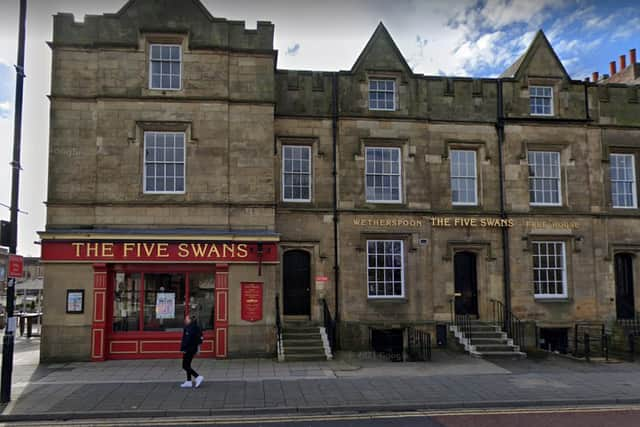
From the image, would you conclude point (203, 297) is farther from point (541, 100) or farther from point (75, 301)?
point (541, 100)

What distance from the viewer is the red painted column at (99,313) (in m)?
15.3

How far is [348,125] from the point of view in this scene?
1873cm

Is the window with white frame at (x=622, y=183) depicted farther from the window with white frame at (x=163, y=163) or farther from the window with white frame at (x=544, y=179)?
the window with white frame at (x=163, y=163)

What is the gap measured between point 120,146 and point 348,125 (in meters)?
7.75

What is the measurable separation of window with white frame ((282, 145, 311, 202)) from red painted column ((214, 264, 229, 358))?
3795mm

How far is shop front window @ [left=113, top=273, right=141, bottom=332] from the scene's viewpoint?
1582cm

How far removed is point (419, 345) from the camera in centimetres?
1744

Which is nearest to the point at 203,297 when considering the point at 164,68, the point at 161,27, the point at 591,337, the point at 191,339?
the point at 191,339

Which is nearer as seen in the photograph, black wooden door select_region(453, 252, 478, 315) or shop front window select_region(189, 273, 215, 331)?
shop front window select_region(189, 273, 215, 331)

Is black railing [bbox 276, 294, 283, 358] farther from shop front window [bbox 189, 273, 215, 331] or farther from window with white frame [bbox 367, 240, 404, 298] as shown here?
window with white frame [bbox 367, 240, 404, 298]

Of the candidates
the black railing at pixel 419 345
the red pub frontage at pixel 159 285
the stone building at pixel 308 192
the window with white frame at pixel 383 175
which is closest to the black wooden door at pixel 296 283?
the stone building at pixel 308 192

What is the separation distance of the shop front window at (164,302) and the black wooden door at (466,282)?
9.75 meters

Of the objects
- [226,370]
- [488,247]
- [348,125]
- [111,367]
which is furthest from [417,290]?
[111,367]

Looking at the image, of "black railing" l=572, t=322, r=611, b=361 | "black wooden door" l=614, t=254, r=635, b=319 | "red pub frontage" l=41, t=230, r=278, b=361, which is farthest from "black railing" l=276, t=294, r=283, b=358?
"black wooden door" l=614, t=254, r=635, b=319
